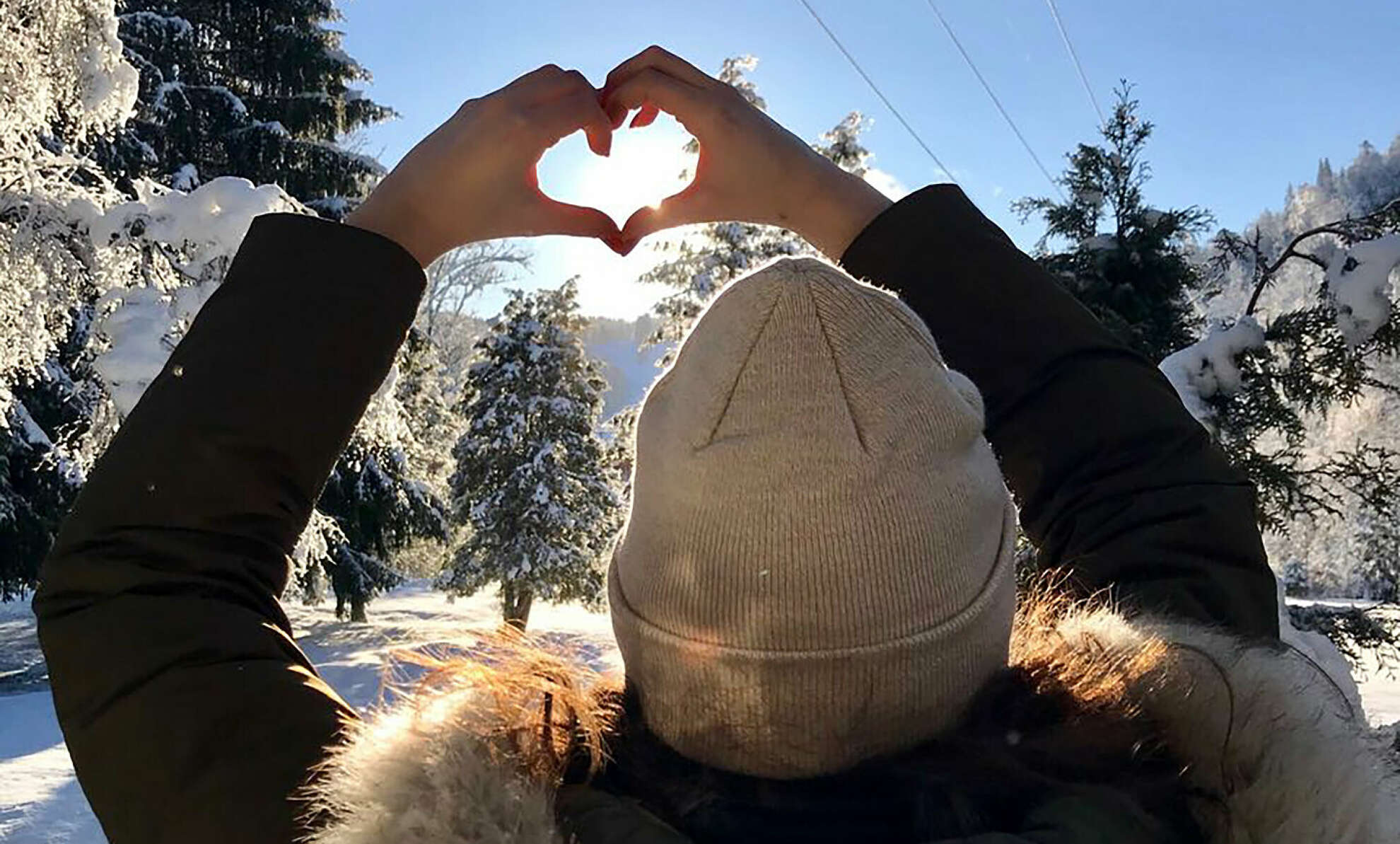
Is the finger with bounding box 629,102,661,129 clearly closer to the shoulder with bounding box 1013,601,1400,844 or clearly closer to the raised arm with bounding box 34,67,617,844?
the raised arm with bounding box 34,67,617,844

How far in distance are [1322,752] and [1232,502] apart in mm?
550

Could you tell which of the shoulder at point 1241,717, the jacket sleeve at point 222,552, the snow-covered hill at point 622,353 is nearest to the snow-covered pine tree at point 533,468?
the jacket sleeve at point 222,552

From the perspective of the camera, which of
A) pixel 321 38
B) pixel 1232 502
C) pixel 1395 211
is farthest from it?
pixel 321 38

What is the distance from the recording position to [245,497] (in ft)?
3.41

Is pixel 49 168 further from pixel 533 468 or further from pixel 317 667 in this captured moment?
pixel 533 468

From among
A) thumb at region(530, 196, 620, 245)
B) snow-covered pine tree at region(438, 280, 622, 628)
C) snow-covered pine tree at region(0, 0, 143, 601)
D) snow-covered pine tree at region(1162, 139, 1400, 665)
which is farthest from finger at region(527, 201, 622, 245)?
snow-covered pine tree at region(438, 280, 622, 628)

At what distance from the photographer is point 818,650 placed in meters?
0.77

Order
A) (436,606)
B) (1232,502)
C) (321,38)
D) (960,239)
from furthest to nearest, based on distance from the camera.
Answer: (436,606), (321,38), (960,239), (1232,502)

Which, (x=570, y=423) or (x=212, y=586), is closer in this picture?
(x=212, y=586)

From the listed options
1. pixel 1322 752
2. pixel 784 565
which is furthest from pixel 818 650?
pixel 1322 752

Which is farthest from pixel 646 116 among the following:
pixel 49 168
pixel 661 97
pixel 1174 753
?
pixel 49 168

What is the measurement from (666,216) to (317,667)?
14289 mm

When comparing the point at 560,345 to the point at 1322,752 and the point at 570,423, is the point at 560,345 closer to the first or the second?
the point at 570,423

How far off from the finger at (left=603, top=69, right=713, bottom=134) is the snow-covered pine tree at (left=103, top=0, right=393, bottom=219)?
41.6ft
